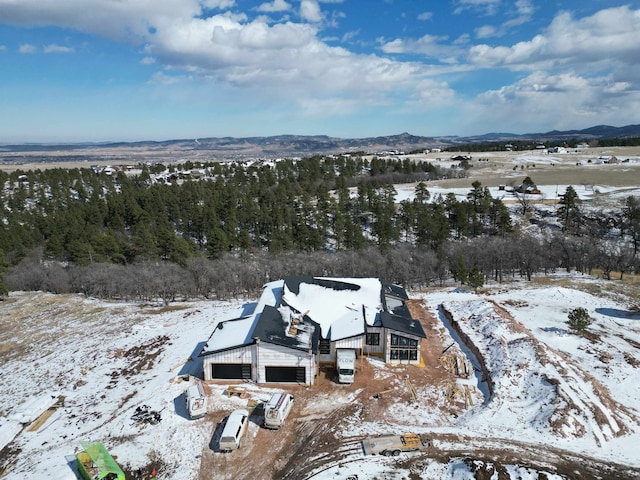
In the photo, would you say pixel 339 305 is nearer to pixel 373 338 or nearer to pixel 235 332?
pixel 373 338

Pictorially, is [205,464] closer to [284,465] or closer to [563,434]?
[284,465]

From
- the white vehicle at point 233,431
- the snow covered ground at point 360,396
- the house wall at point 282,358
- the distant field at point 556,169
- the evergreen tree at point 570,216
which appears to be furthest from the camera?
the distant field at point 556,169

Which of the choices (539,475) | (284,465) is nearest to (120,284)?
(284,465)

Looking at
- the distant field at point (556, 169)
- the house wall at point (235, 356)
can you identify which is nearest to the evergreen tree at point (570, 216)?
the distant field at point (556, 169)

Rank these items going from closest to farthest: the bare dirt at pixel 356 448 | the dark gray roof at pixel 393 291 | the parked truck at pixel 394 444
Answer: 1. the bare dirt at pixel 356 448
2. the parked truck at pixel 394 444
3. the dark gray roof at pixel 393 291

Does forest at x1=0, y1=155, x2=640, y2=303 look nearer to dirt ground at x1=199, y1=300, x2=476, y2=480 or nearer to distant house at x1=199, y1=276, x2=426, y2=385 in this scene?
distant house at x1=199, y1=276, x2=426, y2=385

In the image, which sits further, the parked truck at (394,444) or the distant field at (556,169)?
the distant field at (556,169)

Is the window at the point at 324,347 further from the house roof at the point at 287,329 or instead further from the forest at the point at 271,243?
the forest at the point at 271,243

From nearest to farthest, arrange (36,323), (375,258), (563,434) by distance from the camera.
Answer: (563,434) < (36,323) < (375,258)
